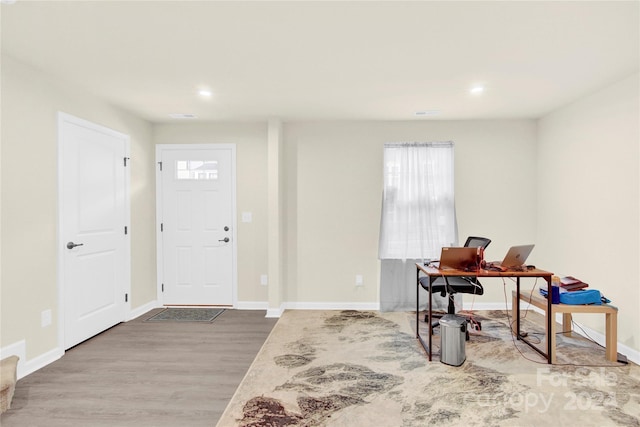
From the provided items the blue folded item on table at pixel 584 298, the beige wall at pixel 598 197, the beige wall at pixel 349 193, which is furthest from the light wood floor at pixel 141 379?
the beige wall at pixel 598 197

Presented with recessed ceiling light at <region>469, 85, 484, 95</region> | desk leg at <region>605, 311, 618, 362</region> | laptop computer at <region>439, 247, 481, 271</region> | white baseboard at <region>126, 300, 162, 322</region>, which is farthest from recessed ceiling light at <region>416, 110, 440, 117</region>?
white baseboard at <region>126, 300, 162, 322</region>

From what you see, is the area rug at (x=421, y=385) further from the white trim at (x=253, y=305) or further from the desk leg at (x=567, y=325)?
the white trim at (x=253, y=305)

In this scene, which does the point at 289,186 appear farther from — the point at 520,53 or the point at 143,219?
the point at 520,53

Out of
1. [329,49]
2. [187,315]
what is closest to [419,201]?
[329,49]

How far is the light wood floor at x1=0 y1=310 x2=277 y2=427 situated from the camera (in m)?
2.25

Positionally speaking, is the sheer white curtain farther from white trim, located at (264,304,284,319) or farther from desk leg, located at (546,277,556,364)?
desk leg, located at (546,277,556,364)

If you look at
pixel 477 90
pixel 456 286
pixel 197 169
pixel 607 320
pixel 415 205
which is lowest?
pixel 607 320

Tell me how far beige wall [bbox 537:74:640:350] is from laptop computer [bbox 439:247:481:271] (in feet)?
4.45

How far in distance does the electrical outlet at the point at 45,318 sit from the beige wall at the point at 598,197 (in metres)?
5.09

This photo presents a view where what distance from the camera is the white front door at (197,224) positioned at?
15.4 feet

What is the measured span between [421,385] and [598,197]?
260 centimetres

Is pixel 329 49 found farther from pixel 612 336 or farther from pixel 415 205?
pixel 612 336

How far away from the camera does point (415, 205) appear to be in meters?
4.48

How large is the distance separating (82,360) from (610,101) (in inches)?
212
